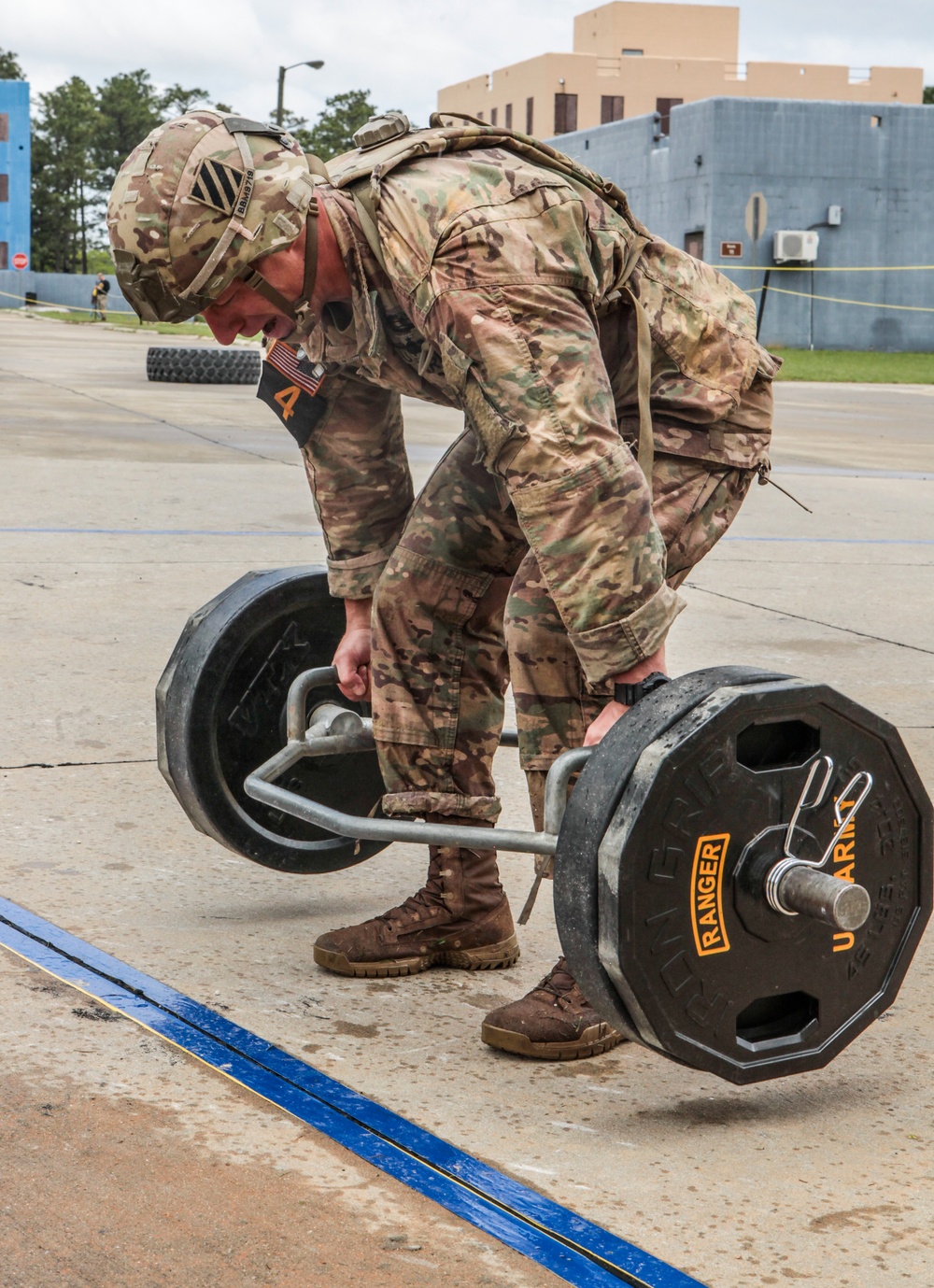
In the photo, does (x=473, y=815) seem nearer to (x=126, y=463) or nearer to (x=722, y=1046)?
(x=722, y=1046)

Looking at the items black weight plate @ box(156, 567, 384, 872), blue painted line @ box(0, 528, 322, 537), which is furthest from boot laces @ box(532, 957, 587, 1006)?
blue painted line @ box(0, 528, 322, 537)

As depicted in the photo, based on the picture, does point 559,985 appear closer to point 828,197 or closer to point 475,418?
point 475,418

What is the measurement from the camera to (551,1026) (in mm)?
2422

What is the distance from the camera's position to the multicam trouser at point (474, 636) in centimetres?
248

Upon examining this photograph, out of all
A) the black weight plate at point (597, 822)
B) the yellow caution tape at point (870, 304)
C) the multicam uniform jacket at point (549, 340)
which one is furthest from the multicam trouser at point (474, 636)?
the yellow caution tape at point (870, 304)

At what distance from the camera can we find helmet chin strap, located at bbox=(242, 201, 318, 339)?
7.56ft

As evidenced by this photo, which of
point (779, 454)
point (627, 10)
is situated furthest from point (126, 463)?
point (627, 10)

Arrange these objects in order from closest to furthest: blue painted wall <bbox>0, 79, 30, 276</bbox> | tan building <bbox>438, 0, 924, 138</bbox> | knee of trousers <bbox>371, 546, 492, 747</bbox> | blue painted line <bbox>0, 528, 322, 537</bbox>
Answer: knee of trousers <bbox>371, 546, 492, 747</bbox>
blue painted line <bbox>0, 528, 322, 537</bbox>
blue painted wall <bbox>0, 79, 30, 276</bbox>
tan building <bbox>438, 0, 924, 138</bbox>

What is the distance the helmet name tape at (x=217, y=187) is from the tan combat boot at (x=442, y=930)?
1147 millimetres

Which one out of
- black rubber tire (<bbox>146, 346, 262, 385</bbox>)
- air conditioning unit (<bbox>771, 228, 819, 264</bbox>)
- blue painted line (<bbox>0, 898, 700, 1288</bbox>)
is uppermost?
air conditioning unit (<bbox>771, 228, 819, 264</bbox>)

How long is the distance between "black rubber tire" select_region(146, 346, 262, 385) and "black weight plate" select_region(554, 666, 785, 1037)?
1541 cm

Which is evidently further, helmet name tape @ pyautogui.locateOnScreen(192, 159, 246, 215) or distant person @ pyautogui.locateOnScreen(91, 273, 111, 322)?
distant person @ pyautogui.locateOnScreen(91, 273, 111, 322)

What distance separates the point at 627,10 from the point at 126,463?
67.3m

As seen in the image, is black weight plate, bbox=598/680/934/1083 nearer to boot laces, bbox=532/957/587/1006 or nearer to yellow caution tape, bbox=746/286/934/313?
boot laces, bbox=532/957/587/1006
